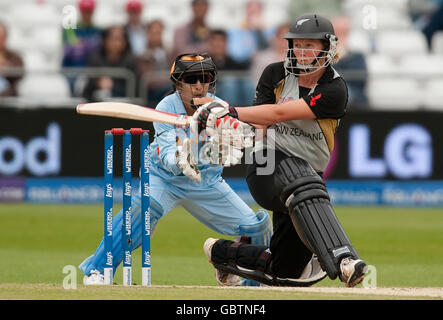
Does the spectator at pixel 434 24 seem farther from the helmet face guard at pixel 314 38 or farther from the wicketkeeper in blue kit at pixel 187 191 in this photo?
the helmet face guard at pixel 314 38

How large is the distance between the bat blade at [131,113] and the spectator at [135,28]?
6.92m

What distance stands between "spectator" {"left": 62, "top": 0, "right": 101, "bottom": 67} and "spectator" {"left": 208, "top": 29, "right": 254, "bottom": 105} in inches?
58.1

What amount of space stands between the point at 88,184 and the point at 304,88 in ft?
22.2

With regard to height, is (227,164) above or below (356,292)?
above

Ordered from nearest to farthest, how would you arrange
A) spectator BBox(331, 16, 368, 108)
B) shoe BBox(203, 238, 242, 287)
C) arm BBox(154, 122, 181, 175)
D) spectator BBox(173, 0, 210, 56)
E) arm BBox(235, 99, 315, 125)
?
arm BBox(235, 99, 315, 125), arm BBox(154, 122, 181, 175), shoe BBox(203, 238, 242, 287), spectator BBox(331, 16, 368, 108), spectator BBox(173, 0, 210, 56)

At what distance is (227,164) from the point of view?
518 cm

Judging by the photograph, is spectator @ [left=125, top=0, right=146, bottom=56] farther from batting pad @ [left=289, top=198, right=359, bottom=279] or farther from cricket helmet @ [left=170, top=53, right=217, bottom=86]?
batting pad @ [left=289, top=198, right=359, bottom=279]

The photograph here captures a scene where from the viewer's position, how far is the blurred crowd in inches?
463

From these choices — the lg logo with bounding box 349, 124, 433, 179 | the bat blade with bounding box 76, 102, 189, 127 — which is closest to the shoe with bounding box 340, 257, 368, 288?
the bat blade with bounding box 76, 102, 189, 127

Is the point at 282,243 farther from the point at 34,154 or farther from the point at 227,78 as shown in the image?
the point at 34,154

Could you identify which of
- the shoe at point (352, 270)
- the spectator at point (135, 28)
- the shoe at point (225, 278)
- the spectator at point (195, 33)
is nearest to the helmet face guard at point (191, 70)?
the shoe at point (225, 278)
